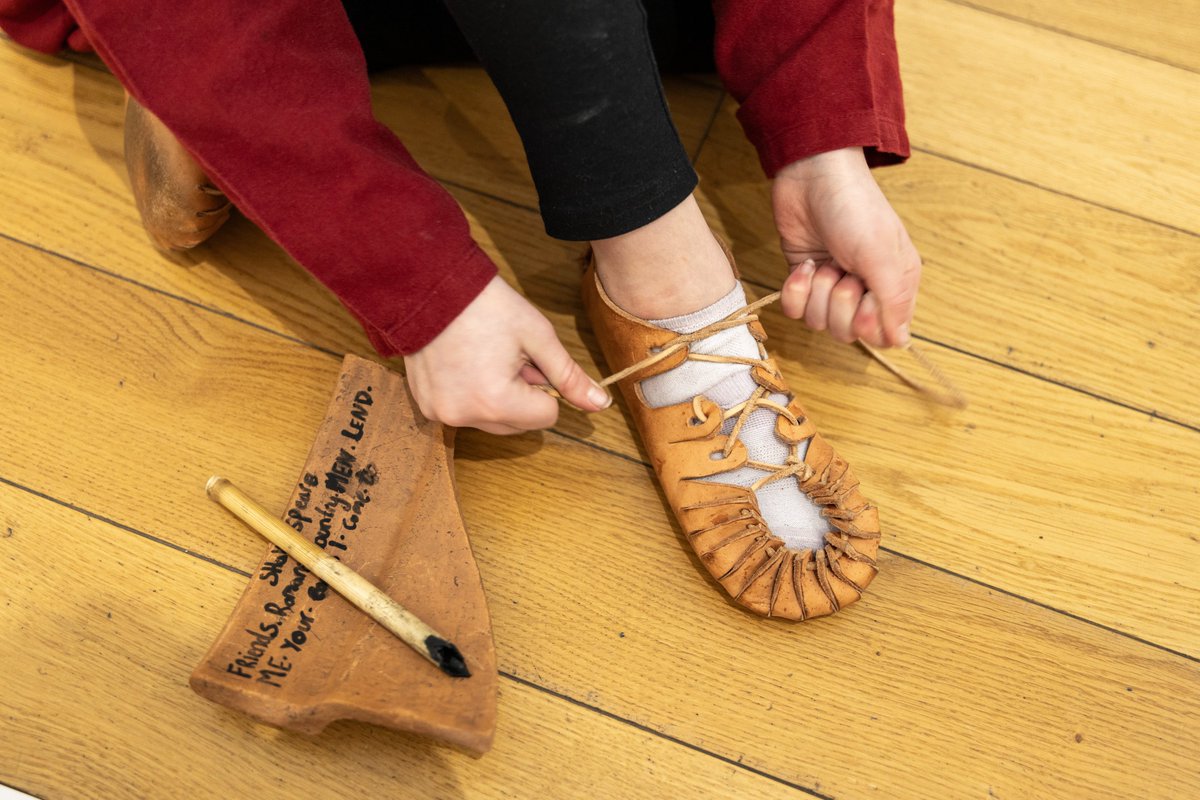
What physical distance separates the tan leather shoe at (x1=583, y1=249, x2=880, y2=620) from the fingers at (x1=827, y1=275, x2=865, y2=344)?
0.19 ft

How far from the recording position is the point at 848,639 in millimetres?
686

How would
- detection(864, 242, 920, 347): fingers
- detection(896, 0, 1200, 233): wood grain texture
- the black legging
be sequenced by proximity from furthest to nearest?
detection(896, 0, 1200, 233): wood grain texture, detection(864, 242, 920, 347): fingers, the black legging

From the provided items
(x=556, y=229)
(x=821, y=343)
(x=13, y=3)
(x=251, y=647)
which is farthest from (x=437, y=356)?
(x=13, y=3)

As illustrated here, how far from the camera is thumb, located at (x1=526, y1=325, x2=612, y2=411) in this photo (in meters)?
0.64

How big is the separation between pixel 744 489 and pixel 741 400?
0.07 meters

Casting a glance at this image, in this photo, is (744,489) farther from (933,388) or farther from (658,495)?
(933,388)

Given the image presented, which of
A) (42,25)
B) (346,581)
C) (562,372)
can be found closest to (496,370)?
(562,372)

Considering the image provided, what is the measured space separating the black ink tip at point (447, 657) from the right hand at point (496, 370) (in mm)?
151

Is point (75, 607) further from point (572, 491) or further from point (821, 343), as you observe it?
point (821, 343)

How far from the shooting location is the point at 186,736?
2.06 feet

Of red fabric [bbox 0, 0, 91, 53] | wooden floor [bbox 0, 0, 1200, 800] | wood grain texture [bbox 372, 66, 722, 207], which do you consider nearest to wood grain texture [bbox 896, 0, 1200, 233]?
wooden floor [bbox 0, 0, 1200, 800]

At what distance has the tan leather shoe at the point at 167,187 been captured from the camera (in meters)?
0.72

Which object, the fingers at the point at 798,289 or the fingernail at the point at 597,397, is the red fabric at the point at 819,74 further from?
the fingernail at the point at 597,397

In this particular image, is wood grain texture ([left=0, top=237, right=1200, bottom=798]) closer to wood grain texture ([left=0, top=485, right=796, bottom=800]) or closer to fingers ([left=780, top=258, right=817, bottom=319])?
wood grain texture ([left=0, top=485, right=796, bottom=800])
